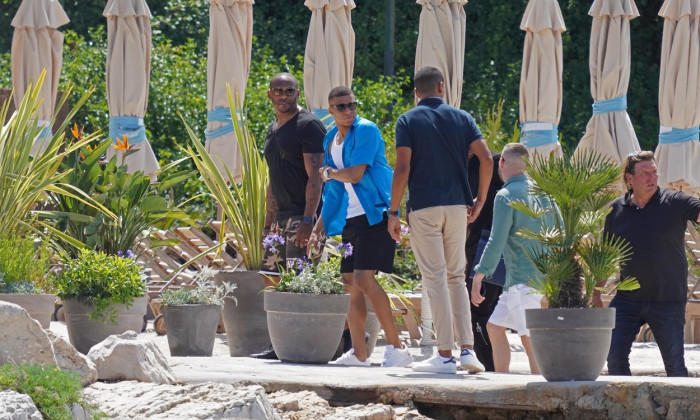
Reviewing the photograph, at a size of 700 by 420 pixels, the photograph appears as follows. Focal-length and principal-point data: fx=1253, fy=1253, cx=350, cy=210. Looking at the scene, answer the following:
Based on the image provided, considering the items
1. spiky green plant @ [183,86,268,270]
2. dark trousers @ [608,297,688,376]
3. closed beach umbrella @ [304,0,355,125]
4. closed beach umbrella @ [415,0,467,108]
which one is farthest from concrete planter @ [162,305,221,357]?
closed beach umbrella @ [415,0,467,108]

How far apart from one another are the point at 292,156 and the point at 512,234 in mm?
1507

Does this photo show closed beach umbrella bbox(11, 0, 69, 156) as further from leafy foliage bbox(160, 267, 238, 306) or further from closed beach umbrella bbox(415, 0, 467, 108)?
leafy foliage bbox(160, 267, 238, 306)

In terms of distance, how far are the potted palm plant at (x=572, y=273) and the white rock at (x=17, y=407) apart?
7.85 ft

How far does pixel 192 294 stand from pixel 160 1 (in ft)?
42.8

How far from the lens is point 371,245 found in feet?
23.0

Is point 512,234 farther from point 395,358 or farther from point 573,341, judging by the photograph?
point 573,341

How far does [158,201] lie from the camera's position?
796cm

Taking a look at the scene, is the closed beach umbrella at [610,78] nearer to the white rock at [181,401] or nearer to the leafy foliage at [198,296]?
the leafy foliage at [198,296]

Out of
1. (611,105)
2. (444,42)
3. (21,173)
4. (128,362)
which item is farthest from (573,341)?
(611,105)

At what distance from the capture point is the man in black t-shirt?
A: 7477mm

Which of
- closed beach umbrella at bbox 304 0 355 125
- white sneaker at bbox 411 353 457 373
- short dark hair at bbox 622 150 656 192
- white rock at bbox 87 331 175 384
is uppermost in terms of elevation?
closed beach umbrella at bbox 304 0 355 125

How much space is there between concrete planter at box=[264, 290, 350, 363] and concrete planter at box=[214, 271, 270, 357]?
80 cm

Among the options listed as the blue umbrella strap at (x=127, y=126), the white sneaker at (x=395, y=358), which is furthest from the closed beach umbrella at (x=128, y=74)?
the white sneaker at (x=395, y=358)

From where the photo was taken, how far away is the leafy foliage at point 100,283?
6992 mm
